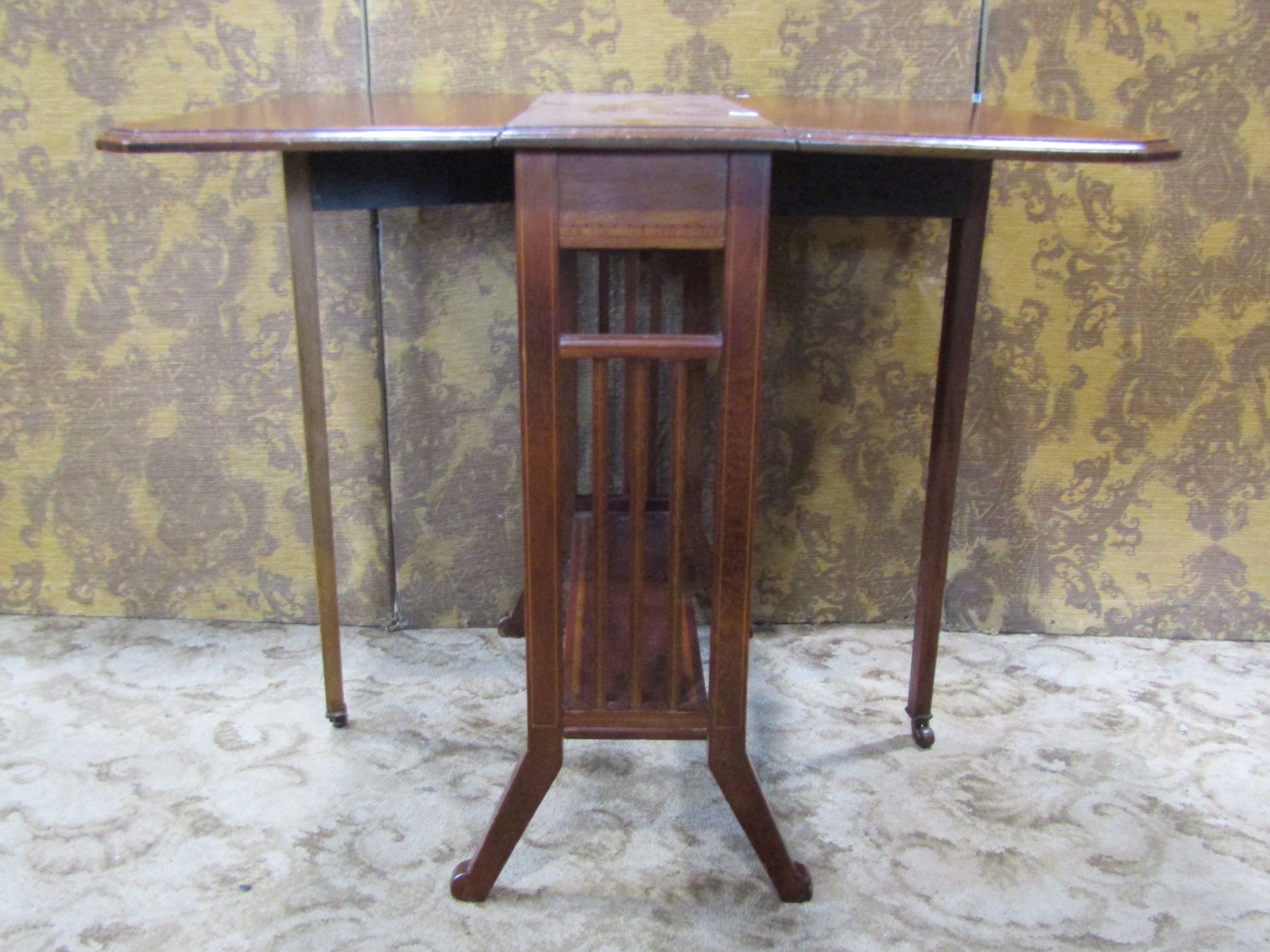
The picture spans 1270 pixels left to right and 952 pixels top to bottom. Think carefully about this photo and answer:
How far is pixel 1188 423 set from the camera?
190cm

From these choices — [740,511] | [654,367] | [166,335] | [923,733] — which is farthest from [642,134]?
[166,335]

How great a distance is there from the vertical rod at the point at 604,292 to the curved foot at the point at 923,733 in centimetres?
80

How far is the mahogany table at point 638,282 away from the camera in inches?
41.6

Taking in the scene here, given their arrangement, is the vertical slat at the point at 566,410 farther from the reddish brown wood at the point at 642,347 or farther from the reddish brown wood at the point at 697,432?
the reddish brown wood at the point at 697,432

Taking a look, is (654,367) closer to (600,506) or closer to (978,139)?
(600,506)

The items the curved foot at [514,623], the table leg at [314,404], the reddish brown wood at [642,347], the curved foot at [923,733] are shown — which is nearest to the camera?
the reddish brown wood at [642,347]

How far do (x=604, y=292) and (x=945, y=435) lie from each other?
584 mm

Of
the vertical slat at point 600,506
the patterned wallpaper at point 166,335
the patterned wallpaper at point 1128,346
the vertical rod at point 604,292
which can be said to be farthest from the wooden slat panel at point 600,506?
the patterned wallpaper at point 1128,346

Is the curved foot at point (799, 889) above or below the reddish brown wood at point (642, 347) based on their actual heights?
below

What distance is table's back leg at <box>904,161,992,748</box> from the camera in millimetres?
1471

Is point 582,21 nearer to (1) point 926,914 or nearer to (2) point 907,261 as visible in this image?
(2) point 907,261

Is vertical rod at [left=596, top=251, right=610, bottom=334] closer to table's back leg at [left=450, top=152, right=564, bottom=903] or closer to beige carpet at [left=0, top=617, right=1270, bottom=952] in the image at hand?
table's back leg at [left=450, top=152, right=564, bottom=903]

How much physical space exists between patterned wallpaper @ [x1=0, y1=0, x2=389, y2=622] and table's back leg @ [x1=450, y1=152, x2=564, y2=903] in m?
0.79

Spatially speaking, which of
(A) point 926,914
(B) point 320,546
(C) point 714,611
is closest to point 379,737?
(B) point 320,546
